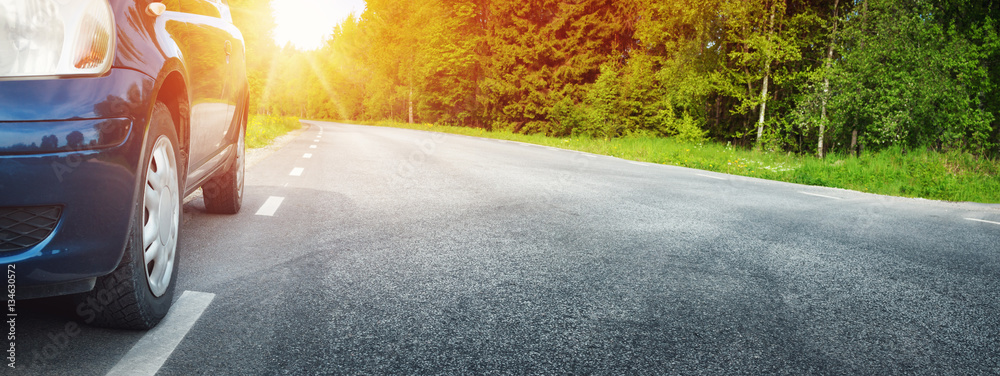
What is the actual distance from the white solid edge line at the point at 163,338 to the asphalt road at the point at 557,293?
38mm

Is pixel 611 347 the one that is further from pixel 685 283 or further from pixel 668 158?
pixel 668 158

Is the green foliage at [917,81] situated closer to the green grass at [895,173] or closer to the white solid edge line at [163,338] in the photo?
the green grass at [895,173]

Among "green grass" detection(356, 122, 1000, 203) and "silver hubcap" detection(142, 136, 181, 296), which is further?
"green grass" detection(356, 122, 1000, 203)

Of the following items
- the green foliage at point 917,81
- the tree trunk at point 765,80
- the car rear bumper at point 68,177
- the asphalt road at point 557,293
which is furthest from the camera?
the tree trunk at point 765,80

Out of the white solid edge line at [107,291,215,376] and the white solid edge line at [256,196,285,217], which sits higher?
the white solid edge line at [256,196,285,217]

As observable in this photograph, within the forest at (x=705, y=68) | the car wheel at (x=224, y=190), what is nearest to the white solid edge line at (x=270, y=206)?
the car wheel at (x=224, y=190)

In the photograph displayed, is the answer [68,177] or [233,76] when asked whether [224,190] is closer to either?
[233,76]

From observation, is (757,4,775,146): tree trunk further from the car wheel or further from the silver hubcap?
the silver hubcap

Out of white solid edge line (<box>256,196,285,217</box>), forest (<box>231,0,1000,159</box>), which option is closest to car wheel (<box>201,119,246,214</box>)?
white solid edge line (<box>256,196,285,217</box>)

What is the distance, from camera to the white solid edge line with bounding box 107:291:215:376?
1.92 metres

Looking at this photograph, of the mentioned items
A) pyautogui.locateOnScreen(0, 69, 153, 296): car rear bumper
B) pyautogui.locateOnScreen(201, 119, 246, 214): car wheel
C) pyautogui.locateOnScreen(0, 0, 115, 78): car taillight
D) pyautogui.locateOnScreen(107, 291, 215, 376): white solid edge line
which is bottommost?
pyautogui.locateOnScreen(107, 291, 215, 376): white solid edge line

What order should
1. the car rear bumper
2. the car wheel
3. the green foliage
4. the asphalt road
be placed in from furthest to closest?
the green foliage
the car wheel
the asphalt road
the car rear bumper

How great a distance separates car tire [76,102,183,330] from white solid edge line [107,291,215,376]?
0.17 feet

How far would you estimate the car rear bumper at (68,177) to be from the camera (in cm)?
159
